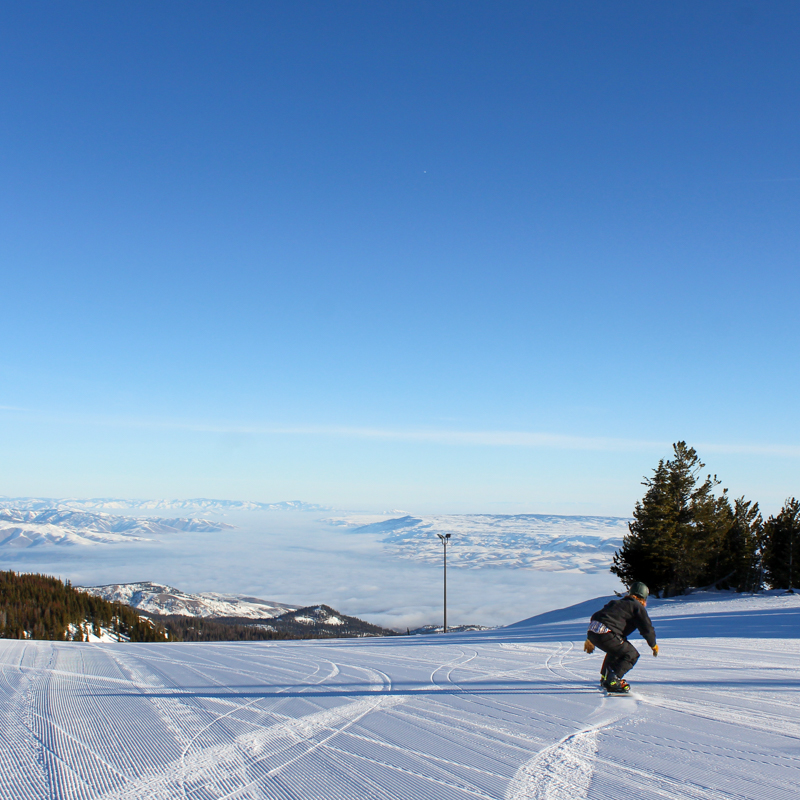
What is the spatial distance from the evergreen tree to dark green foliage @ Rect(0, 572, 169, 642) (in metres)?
78.8

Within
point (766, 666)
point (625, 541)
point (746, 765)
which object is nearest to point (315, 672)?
point (746, 765)

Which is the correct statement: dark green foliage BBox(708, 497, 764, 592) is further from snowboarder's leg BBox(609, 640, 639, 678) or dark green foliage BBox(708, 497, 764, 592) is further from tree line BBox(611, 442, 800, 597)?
snowboarder's leg BBox(609, 640, 639, 678)

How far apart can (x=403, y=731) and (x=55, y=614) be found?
100347mm

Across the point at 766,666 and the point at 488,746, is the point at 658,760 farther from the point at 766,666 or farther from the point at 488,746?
the point at 766,666

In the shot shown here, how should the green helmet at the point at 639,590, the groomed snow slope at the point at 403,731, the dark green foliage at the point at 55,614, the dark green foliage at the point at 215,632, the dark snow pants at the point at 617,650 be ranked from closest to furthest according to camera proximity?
the groomed snow slope at the point at 403,731, the dark snow pants at the point at 617,650, the green helmet at the point at 639,590, the dark green foliage at the point at 55,614, the dark green foliage at the point at 215,632

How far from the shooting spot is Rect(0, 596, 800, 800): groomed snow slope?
4.65 meters

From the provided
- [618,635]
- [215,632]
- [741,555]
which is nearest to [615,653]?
[618,635]

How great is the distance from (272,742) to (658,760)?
12.0 ft

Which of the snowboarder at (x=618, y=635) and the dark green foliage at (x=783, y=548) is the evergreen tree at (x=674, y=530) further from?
the snowboarder at (x=618, y=635)

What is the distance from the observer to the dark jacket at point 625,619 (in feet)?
25.0

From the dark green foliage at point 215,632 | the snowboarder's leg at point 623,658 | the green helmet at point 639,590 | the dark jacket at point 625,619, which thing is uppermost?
the green helmet at point 639,590

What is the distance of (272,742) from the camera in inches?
228

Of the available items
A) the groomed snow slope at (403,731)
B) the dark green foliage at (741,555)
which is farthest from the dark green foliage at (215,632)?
the groomed snow slope at (403,731)

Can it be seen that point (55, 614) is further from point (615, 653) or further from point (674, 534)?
point (615, 653)
